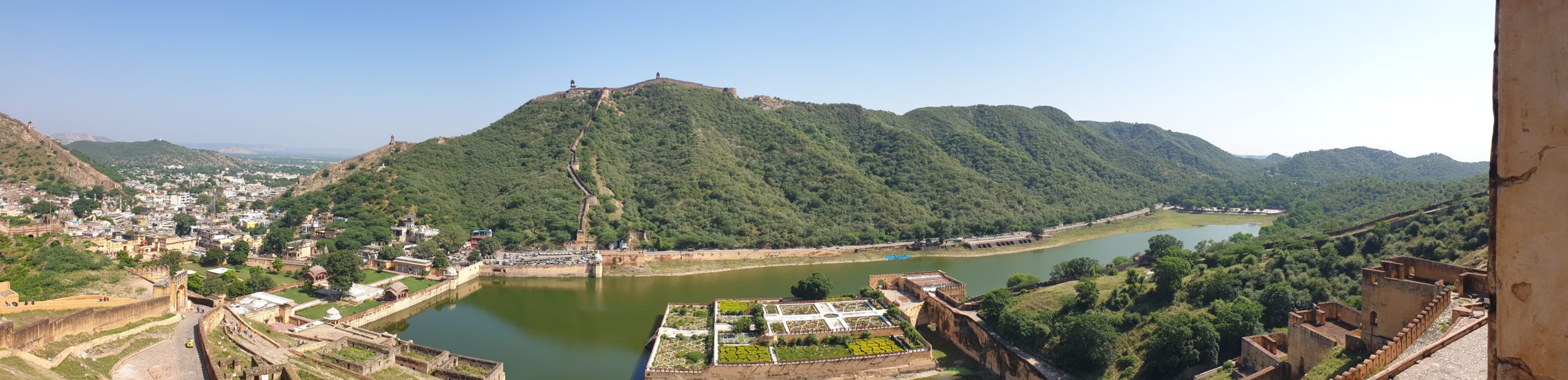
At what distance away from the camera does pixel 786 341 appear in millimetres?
24984

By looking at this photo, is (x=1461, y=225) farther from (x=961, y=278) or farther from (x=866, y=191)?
(x=866, y=191)

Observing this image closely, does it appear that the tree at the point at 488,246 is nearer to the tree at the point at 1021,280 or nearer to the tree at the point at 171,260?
the tree at the point at 171,260

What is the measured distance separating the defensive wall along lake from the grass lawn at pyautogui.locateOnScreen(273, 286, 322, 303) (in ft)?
12.7

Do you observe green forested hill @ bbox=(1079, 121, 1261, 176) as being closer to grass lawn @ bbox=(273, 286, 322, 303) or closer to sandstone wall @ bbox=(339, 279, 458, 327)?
sandstone wall @ bbox=(339, 279, 458, 327)

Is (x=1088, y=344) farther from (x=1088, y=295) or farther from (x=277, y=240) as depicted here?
(x=277, y=240)

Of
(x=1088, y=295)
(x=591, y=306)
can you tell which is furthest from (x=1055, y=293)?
(x=591, y=306)

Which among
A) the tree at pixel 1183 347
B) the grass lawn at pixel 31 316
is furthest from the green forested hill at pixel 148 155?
the tree at pixel 1183 347

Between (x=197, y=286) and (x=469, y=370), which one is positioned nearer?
(x=469, y=370)

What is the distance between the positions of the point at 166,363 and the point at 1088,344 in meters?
24.6

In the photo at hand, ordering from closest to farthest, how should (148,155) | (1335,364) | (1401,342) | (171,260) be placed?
(1401,342)
(1335,364)
(171,260)
(148,155)

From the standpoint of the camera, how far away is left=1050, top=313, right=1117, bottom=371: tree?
21.9 m

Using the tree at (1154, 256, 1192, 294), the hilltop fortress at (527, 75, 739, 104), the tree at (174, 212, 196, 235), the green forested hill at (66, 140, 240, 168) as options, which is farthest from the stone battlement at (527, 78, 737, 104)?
the green forested hill at (66, 140, 240, 168)

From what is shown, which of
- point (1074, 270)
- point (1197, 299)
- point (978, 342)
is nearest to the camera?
point (1197, 299)

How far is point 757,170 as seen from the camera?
66312mm
